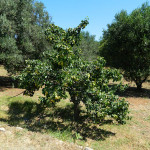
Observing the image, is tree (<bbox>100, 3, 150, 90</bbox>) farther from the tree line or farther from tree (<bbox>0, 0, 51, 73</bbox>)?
tree (<bbox>0, 0, 51, 73</bbox>)

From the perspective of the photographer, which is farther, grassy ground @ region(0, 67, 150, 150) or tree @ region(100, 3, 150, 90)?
tree @ region(100, 3, 150, 90)

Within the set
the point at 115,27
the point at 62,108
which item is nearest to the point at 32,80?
the point at 62,108

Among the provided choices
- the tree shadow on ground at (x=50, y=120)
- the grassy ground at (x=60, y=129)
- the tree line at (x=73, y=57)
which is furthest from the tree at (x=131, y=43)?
the tree shadow on ground at (x=50, y=120)

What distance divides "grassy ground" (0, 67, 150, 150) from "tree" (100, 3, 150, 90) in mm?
3702

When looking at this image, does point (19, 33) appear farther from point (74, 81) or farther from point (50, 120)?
point (74, 81)

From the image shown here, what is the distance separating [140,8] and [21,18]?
11110mm

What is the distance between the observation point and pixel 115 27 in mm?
13320

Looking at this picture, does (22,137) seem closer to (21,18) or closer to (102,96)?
(102,96)

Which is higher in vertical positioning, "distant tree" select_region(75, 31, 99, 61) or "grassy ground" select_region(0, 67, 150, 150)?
"distant tree" select_region(75, 31, 99, 61)

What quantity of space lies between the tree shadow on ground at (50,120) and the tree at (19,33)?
4251 mm

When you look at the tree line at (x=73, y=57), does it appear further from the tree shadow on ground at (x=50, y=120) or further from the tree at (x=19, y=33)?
the tree shadow on ground at (x=50, y=120)

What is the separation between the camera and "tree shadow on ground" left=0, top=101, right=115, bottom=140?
626cm

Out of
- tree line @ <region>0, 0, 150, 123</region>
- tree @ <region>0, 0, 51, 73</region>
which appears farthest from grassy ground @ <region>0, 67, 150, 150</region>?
tree @ <region>0, 0, 51, 73</region>

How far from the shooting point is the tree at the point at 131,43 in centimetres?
1202
